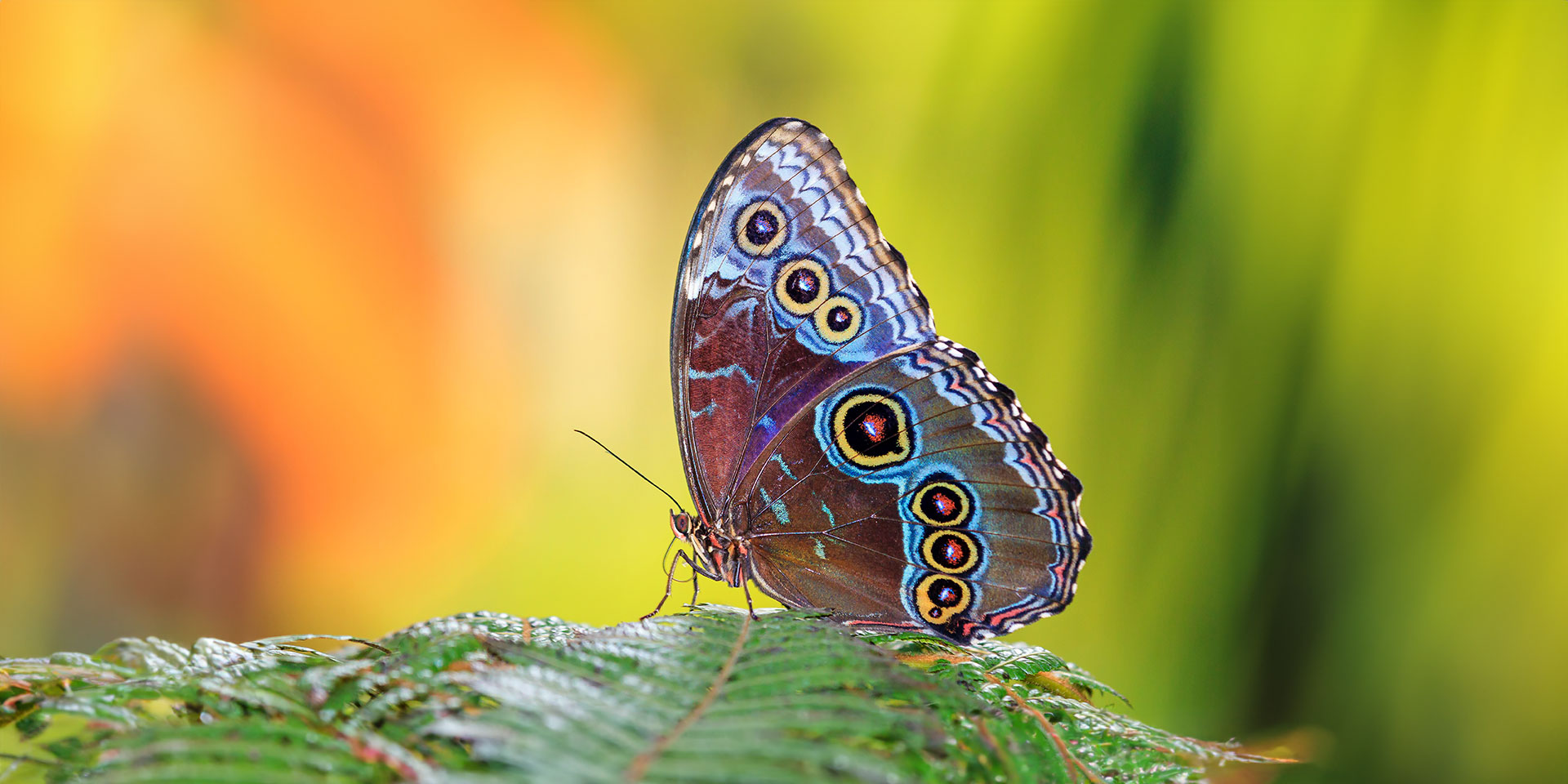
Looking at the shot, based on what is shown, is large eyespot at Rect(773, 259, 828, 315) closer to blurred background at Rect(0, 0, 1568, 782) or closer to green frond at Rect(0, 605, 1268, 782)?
green frond at Rect(0, 605, 1268, 782)

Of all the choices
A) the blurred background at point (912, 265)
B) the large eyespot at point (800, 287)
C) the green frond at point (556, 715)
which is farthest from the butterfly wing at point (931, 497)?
the blurred background at point (912, 265)

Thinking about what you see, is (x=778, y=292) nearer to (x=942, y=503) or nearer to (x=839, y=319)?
(x=839, y=319)

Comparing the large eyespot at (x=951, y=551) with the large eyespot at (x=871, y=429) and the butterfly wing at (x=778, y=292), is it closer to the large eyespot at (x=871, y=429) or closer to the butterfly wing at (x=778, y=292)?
the large eyespot at (x=871, y=429)

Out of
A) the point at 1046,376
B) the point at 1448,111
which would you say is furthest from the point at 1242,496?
the point at 1448,111

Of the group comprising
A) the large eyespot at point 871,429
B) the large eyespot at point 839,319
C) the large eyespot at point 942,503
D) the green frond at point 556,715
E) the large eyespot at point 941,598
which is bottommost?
the large eyespot at point 941,598

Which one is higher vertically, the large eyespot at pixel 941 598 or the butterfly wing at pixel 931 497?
the butterfly wing at pixel 931 497

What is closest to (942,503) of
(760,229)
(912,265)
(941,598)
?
(941,598)
